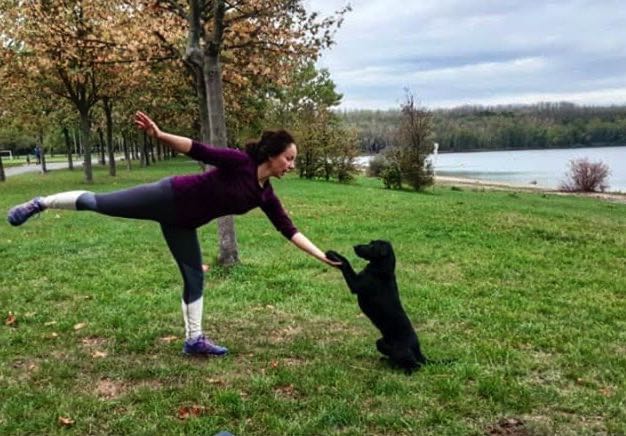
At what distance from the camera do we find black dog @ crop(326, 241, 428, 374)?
4.92m

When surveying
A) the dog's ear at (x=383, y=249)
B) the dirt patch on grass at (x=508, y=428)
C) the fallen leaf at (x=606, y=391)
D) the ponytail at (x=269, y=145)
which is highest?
the ponytail at (x=269, y=145)

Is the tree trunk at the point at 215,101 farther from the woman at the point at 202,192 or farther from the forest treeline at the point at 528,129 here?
the forest treeline at the point at 528,129

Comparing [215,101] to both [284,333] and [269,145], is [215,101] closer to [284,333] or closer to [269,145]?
[284,333]

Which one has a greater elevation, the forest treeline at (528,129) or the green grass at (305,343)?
the forest treeline at (528,129)

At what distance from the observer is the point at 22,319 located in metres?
6.48

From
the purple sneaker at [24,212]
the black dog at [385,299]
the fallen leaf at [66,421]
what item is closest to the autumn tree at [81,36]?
the purple sneaker at [24,212]

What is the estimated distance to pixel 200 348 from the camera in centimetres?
536

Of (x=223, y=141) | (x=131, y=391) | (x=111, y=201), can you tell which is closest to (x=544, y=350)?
(x=131, y=391)

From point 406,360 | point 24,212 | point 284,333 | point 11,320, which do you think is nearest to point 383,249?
point 406,360

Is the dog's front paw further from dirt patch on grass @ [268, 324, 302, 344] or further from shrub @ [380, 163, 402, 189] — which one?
shrub @ [380, 163, 402, 189]

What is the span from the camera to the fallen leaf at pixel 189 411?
4129 millimetres

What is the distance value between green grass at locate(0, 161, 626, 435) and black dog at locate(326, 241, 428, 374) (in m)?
0.21

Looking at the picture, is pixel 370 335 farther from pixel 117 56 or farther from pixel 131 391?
pixel 117 56

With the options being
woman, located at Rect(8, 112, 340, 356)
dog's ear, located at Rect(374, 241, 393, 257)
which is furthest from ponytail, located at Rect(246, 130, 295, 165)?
dog's ear, located at Rect(374, 241, 393, 257)
